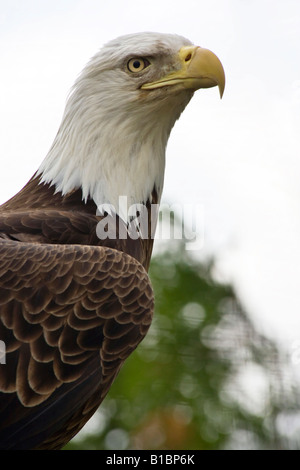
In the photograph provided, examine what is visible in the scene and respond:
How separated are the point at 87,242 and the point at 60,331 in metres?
0.58

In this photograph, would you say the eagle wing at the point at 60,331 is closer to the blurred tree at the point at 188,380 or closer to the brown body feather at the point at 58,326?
the brown body feather at the point at 58,326

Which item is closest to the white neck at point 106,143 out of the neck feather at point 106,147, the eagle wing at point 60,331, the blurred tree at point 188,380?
the neck feather at point 106,147

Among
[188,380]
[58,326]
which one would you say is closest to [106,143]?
[58,326]

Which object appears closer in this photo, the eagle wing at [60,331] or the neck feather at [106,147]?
the eagle wing at [60,331]

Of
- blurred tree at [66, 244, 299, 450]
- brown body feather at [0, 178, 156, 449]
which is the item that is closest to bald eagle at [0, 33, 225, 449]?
brown body feather at [0, 178, 156, 449]

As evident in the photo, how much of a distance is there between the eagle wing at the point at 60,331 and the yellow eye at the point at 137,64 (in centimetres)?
109

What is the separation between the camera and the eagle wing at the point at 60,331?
12.2 feet

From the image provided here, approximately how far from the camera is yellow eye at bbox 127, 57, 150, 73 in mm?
4629

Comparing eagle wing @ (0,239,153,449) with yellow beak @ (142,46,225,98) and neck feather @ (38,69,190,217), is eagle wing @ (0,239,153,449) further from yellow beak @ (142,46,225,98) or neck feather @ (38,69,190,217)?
yellow beak @ (142,46,225,98)

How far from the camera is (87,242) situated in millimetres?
4242

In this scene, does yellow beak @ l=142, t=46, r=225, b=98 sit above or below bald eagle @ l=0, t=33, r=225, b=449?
above

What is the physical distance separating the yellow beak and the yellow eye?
89 mm
